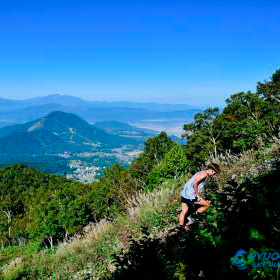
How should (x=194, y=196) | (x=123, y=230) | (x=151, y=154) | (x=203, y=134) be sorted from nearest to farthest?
(x=194, y=196)
(x=123, y=230)
(x=203, y=134)
(x=151, y=154)

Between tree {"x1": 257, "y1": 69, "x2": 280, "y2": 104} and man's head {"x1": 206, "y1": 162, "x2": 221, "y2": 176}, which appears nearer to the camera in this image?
man's head {"x1": 206, "y1": 162, "x2": 221, "y2": 176}

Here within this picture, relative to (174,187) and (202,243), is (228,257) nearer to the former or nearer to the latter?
(202,243)

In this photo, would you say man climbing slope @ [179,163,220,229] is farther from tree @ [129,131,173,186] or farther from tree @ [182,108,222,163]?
tree @ [129,131,173,186]

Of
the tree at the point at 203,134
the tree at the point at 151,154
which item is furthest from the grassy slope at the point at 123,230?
the tree at the point at 151,154

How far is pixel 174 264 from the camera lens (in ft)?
12.9

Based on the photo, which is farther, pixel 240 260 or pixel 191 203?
pixel 191 203

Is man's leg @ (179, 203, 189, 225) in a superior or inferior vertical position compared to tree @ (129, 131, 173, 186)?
superior

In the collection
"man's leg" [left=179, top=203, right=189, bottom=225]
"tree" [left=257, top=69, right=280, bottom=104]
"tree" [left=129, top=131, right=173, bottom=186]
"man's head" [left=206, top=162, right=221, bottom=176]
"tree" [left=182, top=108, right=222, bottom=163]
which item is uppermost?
"tree" [left=257, top=69, right=280, bottom=104]

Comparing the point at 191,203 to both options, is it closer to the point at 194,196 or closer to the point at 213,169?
the point at 194,196

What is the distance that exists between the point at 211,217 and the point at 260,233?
687 millimetres

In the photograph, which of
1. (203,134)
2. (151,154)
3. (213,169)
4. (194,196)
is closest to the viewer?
(194,196)

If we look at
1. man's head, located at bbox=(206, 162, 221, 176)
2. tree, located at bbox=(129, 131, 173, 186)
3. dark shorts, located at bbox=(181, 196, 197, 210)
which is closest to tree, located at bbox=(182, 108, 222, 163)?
tree, located at bbox=(129, 131, 173, 186)

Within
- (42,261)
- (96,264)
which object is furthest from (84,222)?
(96,264)

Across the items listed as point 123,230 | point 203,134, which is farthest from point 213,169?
point 203,134
